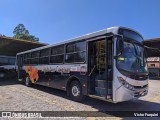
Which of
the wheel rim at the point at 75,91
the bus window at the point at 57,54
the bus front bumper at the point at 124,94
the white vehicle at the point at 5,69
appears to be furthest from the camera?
the white vehicle at the point at 5,69

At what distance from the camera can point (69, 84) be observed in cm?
906

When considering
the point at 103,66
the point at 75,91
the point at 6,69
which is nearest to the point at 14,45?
the point at 6,69

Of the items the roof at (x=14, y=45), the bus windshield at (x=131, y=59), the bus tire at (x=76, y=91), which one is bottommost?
the bus tire at (x=76, y=91)

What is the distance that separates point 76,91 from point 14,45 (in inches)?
758

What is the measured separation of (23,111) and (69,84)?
2825 millimetres

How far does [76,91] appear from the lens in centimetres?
852

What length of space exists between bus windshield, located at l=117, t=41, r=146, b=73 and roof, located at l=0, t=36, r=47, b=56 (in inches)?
672

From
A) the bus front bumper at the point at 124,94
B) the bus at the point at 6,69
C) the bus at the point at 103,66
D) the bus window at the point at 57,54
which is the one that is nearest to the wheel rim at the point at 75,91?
the bus at the point at 103,66

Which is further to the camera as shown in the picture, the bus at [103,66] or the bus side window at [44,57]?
the bus side window at [44,57]

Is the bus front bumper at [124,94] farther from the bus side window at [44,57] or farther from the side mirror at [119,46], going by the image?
the bus side window at [44,57]

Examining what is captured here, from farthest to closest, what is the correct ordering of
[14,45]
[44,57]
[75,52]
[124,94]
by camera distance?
[14,45]
[44,57]
[75,52]
[124,94]

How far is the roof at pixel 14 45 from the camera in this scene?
72.5ft

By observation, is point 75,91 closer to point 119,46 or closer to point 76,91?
point 76,91

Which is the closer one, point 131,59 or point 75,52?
point 131,59
